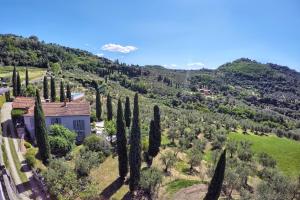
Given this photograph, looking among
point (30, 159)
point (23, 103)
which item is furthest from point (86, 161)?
point (23, 103)

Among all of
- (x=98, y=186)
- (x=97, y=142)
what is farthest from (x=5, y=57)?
(x=98, y=186)

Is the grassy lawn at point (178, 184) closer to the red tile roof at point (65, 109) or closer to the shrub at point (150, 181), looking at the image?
the shrub at point (150, 181)

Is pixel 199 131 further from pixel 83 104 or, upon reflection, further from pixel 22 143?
pixel 22 143

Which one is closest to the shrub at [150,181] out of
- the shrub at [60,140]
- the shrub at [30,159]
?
the shrub at [60,140]

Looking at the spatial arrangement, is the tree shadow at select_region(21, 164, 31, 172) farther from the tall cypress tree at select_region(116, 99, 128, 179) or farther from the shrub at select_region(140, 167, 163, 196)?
the shrub at select_region(140, 167, 163, 196)

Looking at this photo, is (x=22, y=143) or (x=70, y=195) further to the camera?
(x=22, y=143)

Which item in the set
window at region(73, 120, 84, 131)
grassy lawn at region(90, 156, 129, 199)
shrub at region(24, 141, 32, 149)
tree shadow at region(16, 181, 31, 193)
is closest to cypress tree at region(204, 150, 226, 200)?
grassy lawn at region(90, 156, 129, 199)

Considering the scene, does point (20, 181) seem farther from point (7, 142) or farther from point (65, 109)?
point (65, 109)
